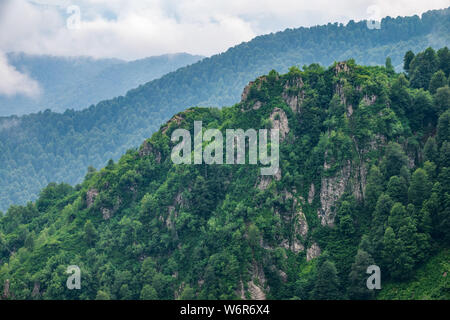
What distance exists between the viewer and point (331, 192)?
257ft

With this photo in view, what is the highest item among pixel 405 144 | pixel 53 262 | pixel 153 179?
pixel 405 144

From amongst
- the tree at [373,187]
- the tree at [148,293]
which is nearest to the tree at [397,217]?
the tree at [373,187]

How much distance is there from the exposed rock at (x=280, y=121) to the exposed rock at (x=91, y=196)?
106 feet

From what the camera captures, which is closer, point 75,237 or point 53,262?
point 53,262

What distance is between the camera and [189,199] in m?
84.2

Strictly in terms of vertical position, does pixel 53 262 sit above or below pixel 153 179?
below

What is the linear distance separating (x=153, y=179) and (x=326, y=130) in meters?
29.8

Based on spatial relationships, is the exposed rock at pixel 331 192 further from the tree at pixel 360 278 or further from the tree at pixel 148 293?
the tree at pixel 148 293

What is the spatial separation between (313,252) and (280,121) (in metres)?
20.9

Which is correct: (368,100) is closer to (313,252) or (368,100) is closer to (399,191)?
(399,191)

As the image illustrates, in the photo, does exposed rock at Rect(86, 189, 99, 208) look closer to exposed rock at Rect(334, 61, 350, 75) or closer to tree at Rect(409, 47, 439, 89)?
exposed rock at Rect(334, 61, 350, 75)
